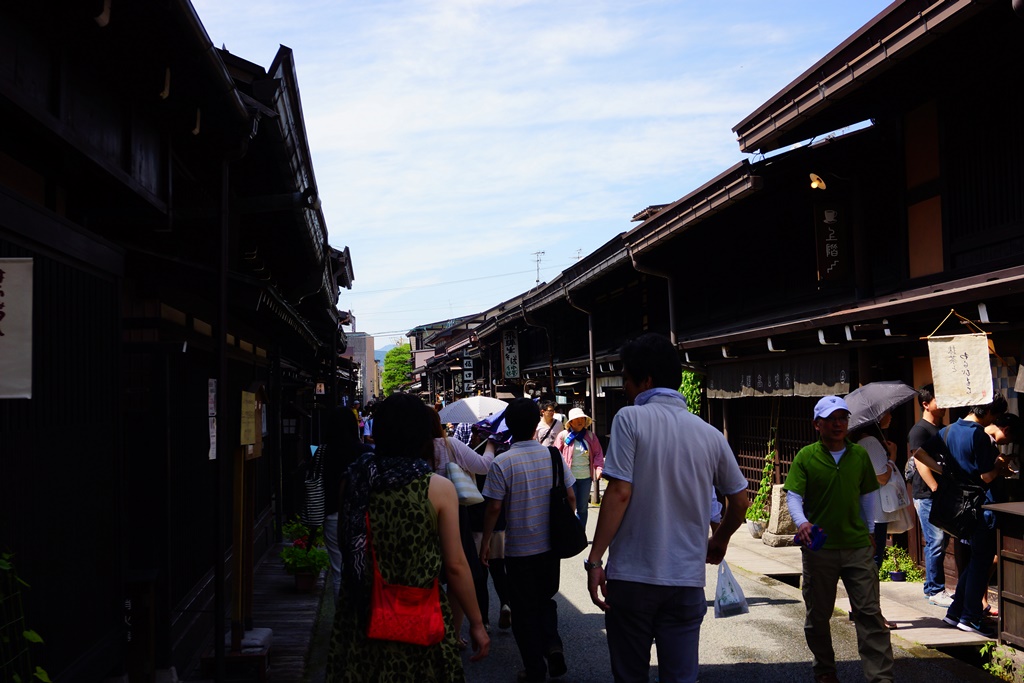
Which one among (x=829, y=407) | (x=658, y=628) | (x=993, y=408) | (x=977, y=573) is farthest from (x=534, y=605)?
(x=993, y=408)

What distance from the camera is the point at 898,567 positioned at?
10961 mm

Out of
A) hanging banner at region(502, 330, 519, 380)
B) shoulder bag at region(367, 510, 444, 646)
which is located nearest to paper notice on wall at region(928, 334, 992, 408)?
shoulder bag at region(367, 510, 444, 646)

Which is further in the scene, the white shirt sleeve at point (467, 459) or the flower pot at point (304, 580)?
the flower pot at point (304, 580)

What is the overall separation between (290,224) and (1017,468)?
8181 millimetres

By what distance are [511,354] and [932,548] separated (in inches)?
1061

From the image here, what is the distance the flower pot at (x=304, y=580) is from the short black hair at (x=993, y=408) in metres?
7.24

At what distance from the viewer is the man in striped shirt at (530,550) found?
6777 mm

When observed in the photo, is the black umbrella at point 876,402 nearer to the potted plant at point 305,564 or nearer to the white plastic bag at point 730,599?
the white plastic bag at point 730,599

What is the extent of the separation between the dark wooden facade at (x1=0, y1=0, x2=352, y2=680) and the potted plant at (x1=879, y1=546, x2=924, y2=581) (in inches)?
289

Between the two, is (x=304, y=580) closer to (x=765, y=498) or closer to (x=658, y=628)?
(x=658, y=628)

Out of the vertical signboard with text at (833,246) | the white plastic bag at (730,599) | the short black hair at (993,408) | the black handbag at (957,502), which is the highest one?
the vertical signboard with text at (833,246)

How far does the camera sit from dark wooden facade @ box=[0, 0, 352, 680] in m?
4.80

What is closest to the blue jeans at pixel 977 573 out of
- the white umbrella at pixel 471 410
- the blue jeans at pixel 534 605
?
the blue jeans at pixel 534 605

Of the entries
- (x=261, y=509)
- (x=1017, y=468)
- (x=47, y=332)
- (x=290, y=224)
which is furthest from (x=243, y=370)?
(x=1017, y=468)
